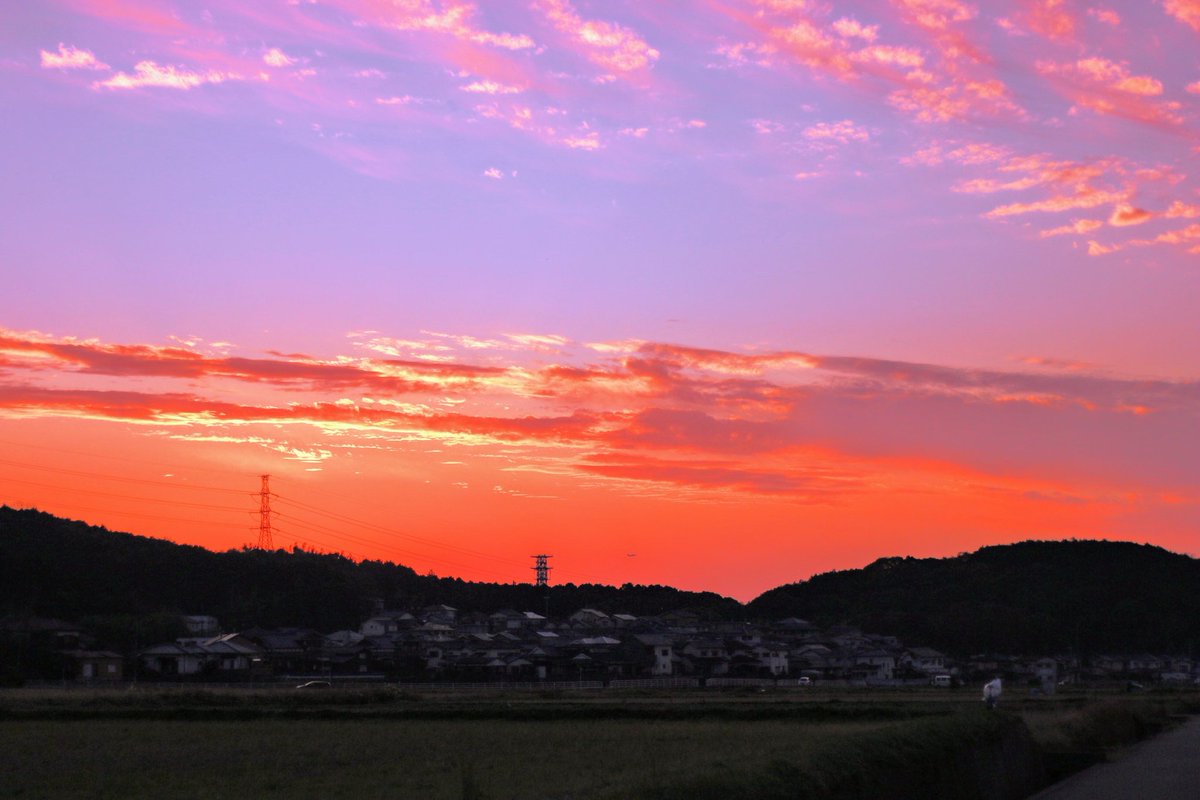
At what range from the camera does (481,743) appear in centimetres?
2911

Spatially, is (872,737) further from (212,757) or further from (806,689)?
(806,689)

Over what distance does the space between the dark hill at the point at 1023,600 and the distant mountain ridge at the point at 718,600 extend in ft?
0.63

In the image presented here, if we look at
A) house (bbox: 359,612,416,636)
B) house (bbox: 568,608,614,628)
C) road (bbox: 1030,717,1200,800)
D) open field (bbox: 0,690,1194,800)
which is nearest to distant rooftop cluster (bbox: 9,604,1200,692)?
house (bbox: 359,612,416,636)

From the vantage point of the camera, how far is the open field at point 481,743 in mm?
14172

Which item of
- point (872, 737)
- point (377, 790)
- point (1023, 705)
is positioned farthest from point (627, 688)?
point (872, 737)

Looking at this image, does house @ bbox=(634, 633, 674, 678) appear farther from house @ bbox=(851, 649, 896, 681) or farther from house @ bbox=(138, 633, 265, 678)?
house @ bbox=(138, 633, 265, 678)

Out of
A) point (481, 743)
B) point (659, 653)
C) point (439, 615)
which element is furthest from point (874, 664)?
point (481, 743)

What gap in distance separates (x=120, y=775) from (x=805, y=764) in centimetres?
1499

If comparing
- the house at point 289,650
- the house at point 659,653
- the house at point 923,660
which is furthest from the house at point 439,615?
the house at point 923,660

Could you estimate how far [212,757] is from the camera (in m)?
25.6

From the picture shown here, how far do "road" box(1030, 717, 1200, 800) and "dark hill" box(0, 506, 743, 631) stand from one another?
77402 millimetres

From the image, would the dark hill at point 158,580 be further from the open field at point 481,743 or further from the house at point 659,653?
the open field at point 481,743

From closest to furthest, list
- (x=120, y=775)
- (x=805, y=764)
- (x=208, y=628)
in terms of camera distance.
→ (x=805, y=764), (x=120, y=775), (x=208, y=628)

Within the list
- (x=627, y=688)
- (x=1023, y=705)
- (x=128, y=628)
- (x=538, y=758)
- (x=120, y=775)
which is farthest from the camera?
(x=128, y=628)
